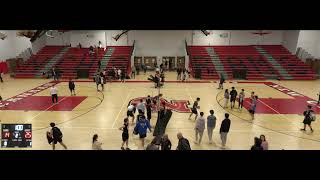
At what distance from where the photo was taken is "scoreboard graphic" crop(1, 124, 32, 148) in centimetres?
888

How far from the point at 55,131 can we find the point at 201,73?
70.1 ft

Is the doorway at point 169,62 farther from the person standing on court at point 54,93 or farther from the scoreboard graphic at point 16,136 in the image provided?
the scoreboard graphic at point 16,136

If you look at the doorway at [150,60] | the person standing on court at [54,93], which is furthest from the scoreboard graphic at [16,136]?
the doorway at [150,60]

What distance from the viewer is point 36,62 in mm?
31375

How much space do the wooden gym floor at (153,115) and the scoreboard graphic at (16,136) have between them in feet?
5.53

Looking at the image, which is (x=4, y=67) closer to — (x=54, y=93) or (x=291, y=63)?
(x=54, y=93)

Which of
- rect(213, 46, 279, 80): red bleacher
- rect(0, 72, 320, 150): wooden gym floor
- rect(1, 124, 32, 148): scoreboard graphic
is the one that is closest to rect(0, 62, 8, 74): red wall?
rect(0, 72, 320, 150): wooden gym floor

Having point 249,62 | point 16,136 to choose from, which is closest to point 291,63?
point 249,62

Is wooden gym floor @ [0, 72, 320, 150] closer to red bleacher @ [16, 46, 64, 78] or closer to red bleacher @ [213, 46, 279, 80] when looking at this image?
red bleacher @ [16, 46, 64, 78]

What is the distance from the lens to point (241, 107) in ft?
53.2

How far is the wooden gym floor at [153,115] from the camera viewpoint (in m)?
11.5

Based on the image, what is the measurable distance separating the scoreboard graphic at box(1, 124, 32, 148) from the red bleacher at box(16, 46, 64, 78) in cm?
2175
